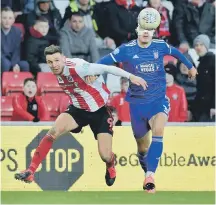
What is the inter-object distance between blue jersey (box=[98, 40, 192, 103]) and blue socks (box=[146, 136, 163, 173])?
565 millimetres

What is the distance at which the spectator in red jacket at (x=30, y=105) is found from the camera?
17.2m

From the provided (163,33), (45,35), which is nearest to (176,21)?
(163,33)

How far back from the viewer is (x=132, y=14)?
19219 mm

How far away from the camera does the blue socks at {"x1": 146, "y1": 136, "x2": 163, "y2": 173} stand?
541 inches

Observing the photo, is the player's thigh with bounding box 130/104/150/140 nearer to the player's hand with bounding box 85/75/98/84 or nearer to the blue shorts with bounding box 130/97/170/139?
the blue shorts with bounding box 130/97/170/139

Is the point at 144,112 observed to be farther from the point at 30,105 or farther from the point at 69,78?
the point at 30,105

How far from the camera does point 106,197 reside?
15828 mm

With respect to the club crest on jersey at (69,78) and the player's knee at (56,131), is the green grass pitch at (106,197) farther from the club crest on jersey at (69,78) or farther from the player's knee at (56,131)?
the club crest on jersey at (69,78)

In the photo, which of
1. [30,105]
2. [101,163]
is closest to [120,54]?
[101,163]

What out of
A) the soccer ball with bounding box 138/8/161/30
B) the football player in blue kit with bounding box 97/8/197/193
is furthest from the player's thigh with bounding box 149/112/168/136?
the soccer ball with bounding box 138/8/161/30

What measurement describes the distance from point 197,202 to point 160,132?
1713mm

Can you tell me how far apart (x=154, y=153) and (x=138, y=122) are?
29.6 inches

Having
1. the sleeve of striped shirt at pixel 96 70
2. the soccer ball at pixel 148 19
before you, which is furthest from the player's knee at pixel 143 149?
the soccer ball at pixel 148 19

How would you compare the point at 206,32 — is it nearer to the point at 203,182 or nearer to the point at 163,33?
the point at 163,33
